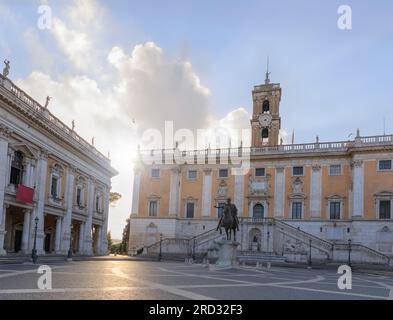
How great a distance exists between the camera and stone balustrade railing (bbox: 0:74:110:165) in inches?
1243

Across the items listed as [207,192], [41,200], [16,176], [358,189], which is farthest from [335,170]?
[16,176]

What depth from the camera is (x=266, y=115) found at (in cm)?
6072

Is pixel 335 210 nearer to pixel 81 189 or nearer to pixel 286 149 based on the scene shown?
pixel 286 149

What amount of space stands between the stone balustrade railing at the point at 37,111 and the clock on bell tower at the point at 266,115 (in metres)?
23.1

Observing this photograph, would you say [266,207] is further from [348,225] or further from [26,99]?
Result: [26,99]

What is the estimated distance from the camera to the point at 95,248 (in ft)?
173

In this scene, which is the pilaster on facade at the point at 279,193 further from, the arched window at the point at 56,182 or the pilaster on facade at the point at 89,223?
the arched window at the point at 56,182

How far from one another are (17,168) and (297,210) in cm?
3211

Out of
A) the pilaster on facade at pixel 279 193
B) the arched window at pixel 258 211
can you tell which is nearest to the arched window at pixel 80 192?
the arched window at pixel 258 211

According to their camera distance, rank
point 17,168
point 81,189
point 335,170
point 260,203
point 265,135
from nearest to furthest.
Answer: point 17,168 < point 81,189 < point 335,170 < point 260,203 < point 265,135

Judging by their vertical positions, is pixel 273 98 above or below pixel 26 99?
above
